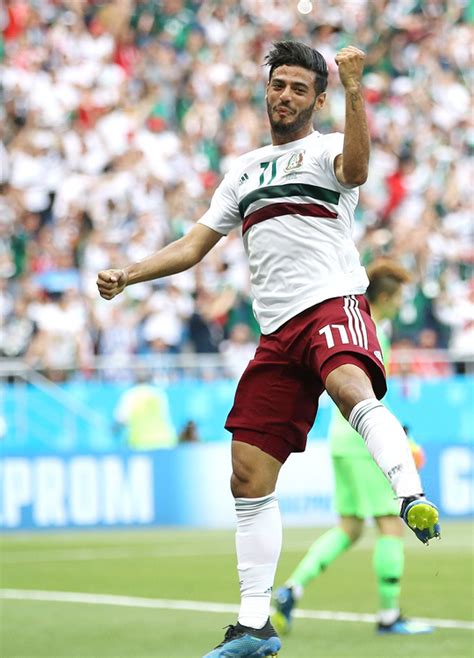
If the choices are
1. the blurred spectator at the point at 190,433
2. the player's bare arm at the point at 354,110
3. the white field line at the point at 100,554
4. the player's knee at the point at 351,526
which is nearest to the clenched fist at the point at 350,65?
the player's bare arm at the point at 354,110

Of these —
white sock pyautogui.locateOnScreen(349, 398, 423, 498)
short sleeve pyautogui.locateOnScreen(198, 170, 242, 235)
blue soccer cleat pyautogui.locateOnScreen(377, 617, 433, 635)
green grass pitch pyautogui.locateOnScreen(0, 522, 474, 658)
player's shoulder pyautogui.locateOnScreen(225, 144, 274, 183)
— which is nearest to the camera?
white sock pyautogui.locateOnScreen(349, 398, 423, 498)

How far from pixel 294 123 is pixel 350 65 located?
2.13 ft

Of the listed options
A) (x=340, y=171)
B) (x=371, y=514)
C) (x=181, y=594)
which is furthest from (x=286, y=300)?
(x=181, y=594)

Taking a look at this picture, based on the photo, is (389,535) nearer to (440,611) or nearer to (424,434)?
(440,611)

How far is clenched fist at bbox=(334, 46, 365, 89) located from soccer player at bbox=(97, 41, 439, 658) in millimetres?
398

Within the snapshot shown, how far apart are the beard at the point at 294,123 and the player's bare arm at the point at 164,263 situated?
72cm

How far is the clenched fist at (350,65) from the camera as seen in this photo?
224 inches

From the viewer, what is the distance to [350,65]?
5.69 metres

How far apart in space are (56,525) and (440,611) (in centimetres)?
850

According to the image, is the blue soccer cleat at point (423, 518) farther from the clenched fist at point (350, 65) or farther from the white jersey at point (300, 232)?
the clenched fist at point (350, 65)

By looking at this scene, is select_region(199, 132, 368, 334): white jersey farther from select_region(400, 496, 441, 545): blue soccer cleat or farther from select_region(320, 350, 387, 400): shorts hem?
select_region(400, 496, 441, 545): blue soccer cleat

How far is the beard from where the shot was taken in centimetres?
627

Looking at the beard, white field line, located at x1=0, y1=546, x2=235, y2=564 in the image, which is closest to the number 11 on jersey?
the beard

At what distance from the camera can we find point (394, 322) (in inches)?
811
